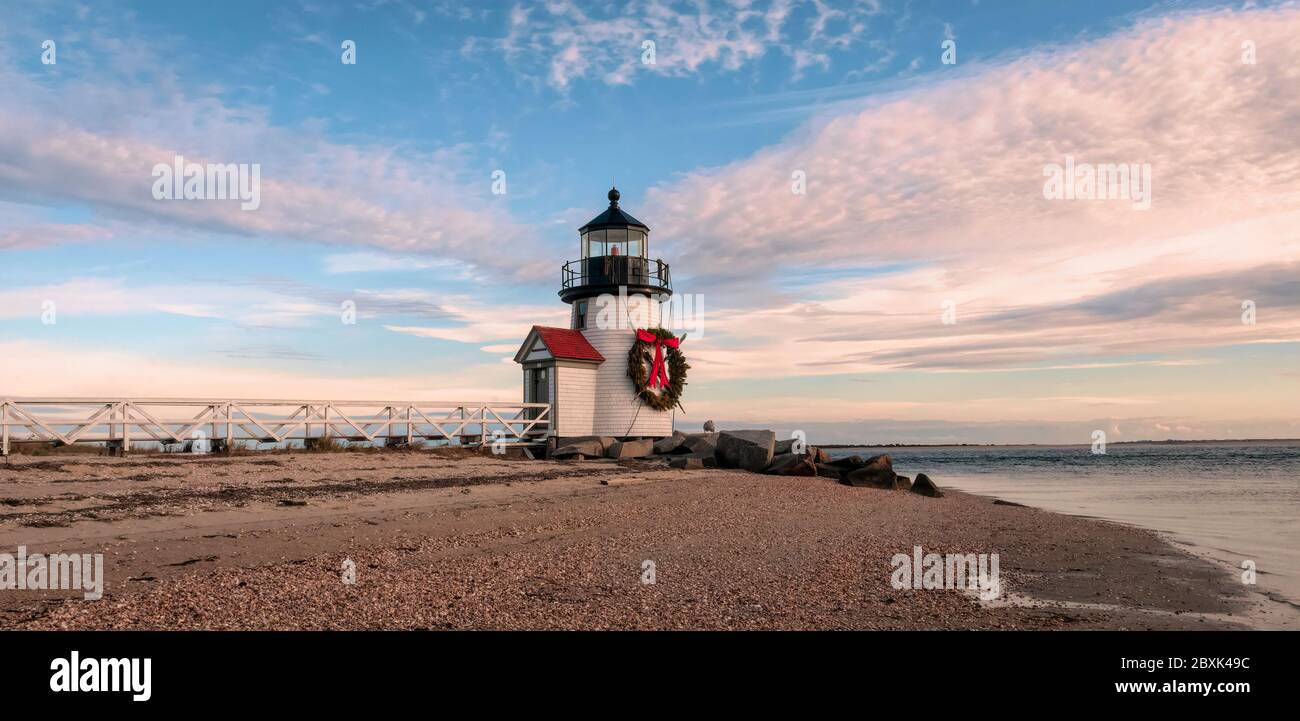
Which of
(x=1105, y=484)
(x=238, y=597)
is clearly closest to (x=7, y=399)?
(x=238, y=597)

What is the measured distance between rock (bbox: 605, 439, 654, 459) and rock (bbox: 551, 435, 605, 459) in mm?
417

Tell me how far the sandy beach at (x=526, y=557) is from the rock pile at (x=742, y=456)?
727 centimetres

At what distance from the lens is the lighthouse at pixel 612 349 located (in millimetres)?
Result: 28500

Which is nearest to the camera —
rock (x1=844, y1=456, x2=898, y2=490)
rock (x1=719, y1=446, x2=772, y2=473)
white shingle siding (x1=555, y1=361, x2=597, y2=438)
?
rock (x1=844, y1=456, x2=898, y2=490)

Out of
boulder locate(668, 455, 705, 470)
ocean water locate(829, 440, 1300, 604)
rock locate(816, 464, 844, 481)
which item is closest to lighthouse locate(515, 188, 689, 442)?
boulder locate(668, 455, 705, 470)

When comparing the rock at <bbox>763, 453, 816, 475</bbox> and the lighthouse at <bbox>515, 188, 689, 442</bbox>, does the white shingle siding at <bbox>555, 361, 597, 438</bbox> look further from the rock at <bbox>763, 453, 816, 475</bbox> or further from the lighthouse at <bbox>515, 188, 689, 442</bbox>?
the rock at <bbox>763, 453, 816, 475</bbox>

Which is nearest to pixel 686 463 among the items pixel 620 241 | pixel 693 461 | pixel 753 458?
pixel 693 461

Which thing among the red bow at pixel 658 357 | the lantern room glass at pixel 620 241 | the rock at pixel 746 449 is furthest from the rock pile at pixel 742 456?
the lantern room glass at pixel 620 241

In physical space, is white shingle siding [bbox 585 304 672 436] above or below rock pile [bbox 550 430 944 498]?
above

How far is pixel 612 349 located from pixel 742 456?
6145 mm

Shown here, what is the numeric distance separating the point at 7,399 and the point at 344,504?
9.98m

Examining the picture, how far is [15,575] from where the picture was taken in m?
7.39

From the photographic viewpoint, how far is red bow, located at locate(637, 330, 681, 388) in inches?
1129
